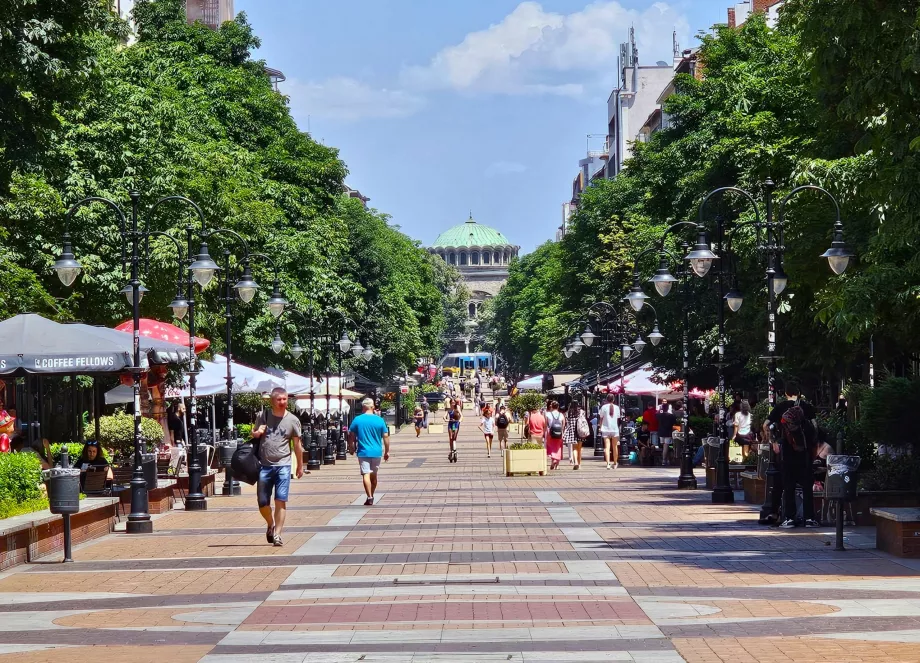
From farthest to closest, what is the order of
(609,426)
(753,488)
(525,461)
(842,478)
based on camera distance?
(609,426), (525,461), (753,488), (842,478)

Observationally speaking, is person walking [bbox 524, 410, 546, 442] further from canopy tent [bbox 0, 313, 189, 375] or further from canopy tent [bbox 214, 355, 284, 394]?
canopy tent [bbox 0, 313, 189, 375]

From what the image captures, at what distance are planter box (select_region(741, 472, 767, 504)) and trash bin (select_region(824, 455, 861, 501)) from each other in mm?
6235

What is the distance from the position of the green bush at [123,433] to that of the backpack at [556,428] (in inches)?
517

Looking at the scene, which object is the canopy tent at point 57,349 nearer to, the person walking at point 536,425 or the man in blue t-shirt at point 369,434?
the man in blue t-shirt at point 369,434

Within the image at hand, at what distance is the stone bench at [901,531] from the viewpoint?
15.2 m

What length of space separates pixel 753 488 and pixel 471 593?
1179cm

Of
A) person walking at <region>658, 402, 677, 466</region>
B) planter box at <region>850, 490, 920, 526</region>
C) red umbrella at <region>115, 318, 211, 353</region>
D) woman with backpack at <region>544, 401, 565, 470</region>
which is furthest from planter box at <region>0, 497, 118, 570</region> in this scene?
person walking at <region>658, 402, 677, 466</region>

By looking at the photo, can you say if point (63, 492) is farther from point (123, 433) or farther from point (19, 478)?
point (123, 433)

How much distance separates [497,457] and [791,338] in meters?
14.8

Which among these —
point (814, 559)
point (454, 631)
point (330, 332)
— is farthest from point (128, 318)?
point (454, 631)

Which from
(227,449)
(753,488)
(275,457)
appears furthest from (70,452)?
(753,488)

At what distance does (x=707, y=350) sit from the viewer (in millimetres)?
42719

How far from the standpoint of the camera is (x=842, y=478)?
53.9 feet

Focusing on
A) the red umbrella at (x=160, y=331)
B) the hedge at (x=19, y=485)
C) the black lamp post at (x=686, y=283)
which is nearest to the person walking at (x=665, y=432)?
the black lamp post at (x=686, y=283)
